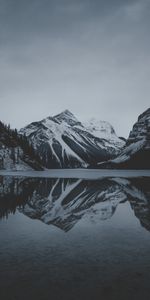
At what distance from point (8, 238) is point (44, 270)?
688 cm

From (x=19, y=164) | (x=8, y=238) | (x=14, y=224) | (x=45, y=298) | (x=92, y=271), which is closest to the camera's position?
(x=45, y=298)

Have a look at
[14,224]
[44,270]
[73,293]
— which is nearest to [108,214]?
[14,224]

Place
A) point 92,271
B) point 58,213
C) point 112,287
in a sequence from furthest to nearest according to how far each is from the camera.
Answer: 1. point 58,213
2. point 92,271
3. point 112,287

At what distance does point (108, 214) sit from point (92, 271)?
16.4m

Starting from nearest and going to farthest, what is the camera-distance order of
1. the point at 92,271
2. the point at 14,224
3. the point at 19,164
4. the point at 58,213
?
1. the point at 92,271
2. the point at 14,224
3. the point at 58,213
4. the point at 19,164

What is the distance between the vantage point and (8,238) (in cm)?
1858

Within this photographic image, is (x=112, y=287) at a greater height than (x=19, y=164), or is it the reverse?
(x=19, y=164)

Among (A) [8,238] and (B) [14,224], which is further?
(B) [14,224]

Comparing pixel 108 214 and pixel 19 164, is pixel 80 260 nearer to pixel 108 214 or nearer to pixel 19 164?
pixel 108 214

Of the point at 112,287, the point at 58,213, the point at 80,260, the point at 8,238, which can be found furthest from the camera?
the point at 58,213

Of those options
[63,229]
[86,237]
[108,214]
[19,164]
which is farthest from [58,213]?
[19,164]

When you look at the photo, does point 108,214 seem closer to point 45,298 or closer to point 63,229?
point 63,229

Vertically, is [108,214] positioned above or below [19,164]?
below

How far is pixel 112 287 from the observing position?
10.8 meters
